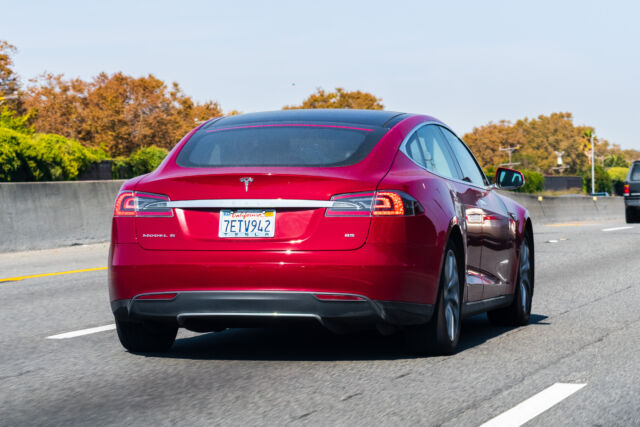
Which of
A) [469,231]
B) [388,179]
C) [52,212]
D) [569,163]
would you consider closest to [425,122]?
[469,231]

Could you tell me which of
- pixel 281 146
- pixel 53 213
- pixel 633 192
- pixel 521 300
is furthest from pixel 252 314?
pixel 633 192

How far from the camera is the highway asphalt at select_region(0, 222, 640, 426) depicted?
5180mm

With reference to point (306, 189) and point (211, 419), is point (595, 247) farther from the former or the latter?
point (211, 419)

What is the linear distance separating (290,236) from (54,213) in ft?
44.2

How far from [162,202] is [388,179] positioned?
132 centimetres

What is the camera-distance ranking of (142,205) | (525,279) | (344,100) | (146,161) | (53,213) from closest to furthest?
(142,205) → (525,279) → (53,213) → (146,161) → (344,100)

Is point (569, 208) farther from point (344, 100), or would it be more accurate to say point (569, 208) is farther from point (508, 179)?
point (344, 100)

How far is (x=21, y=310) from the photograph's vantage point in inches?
393

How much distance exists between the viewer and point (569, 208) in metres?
38.2

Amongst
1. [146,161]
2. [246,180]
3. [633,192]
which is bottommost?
[633,192]

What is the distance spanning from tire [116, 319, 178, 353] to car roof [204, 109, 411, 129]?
136 centimetres

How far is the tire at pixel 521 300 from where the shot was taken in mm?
8805

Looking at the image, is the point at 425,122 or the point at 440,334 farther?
the point at 425,122

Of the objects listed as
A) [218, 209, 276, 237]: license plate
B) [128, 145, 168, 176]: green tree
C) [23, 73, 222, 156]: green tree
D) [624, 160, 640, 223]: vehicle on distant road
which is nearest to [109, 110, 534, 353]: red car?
[218, 209, 276, 237]: license plate
